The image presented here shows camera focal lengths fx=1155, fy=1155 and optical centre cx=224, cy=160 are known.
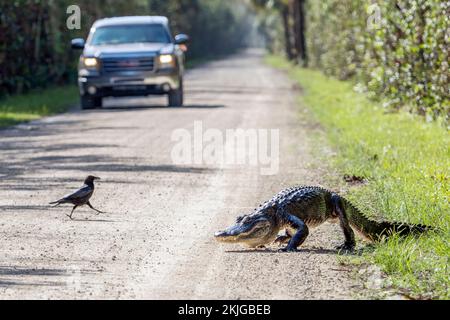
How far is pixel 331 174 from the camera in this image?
13188mm

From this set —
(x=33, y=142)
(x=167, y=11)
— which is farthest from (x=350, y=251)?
(x=167, y=11)

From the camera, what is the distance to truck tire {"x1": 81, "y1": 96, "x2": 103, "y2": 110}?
24.9 meters

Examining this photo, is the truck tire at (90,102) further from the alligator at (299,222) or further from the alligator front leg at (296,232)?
the alligator front leg at (296,232)

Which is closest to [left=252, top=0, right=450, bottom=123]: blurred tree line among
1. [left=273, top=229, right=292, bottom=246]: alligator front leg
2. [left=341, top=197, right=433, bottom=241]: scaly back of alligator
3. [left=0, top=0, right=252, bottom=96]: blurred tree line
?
[left=341, top=197, right=433, bottom=241]: scaly back of alligator

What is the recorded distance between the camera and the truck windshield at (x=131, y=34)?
83.3 feet

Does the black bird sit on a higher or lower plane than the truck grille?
higher

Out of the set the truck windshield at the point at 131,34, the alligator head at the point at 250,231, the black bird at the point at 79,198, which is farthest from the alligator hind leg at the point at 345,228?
the truck windshield at the point at 131,34

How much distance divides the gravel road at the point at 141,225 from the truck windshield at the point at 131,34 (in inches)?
233

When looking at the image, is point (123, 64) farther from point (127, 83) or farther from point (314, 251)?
point (314, 251)

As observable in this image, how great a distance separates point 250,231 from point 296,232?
0.37 metres

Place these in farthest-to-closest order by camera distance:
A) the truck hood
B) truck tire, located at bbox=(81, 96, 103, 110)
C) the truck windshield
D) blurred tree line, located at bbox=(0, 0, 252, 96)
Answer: blurred tree line, located at bbox=(0, 0, 252, 96), the truck windshield, truck tire, located at bbox=(81, 96, 103, 110), the truck hood

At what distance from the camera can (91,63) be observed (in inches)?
960

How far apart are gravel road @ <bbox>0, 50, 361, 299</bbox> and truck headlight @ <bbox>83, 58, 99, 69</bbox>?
476 centimetres

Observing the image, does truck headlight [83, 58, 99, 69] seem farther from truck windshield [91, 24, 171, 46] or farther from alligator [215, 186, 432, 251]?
alligator [215, 186, 432, 251]
